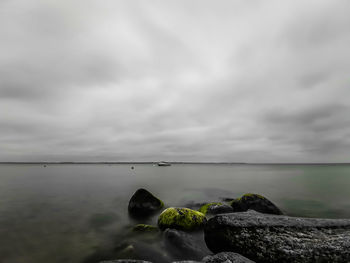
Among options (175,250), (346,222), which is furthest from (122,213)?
(346,222)

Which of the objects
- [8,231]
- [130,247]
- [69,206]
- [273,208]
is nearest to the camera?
[130,247]

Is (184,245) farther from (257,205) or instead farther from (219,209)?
(257,205)

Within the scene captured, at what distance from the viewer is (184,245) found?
6.64 metres

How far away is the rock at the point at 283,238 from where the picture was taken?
4.62 m

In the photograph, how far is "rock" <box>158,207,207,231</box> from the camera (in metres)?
8.04

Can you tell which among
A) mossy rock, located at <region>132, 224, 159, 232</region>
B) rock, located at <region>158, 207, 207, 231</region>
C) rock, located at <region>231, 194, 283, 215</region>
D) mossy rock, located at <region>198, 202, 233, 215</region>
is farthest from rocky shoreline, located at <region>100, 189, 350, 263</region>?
rock, located at <region>231, 194, 283, 215</region>

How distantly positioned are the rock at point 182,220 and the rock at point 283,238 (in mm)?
2140

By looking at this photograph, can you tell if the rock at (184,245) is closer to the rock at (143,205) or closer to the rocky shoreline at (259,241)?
the rocky shoreline at (259,241)

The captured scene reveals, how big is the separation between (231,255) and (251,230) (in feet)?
4.42

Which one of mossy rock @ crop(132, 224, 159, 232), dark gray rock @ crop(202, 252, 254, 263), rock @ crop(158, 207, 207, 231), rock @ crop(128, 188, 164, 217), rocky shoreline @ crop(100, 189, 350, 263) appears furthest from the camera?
rock @ crop(128, 188, 164, 217)

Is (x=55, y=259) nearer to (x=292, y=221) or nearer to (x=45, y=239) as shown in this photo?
(x=45, y=239)

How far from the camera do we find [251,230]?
17.6 feet

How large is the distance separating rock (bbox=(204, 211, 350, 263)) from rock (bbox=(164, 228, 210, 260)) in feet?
2.65

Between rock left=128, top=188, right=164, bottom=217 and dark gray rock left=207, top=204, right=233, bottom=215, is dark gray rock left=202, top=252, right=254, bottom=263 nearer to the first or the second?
dark gray rock left=207, top=204, right=233, bottom=215
